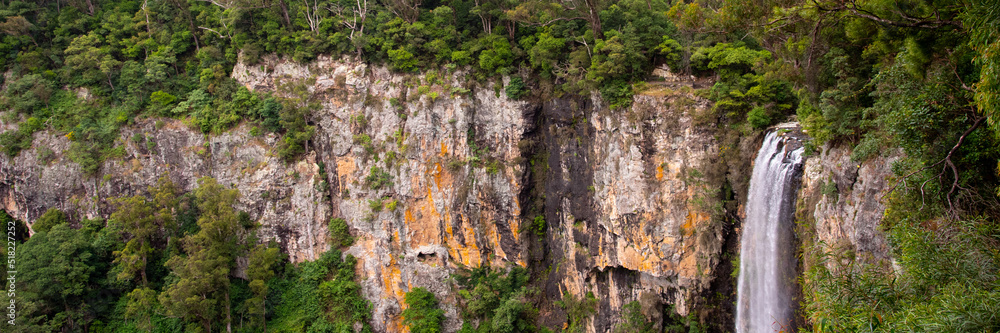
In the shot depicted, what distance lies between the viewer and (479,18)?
72.8 feet

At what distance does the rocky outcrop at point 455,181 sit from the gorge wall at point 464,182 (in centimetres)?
6

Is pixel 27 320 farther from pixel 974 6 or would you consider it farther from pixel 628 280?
pixel 974 6

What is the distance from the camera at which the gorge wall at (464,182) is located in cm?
1623

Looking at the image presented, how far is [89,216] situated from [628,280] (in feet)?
91.3

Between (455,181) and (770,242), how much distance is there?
13.2 m

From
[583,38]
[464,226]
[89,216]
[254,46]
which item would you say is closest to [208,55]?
[254,46]

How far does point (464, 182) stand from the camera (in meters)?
21.9

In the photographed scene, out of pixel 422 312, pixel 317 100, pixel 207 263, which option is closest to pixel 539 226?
pixel 422 312

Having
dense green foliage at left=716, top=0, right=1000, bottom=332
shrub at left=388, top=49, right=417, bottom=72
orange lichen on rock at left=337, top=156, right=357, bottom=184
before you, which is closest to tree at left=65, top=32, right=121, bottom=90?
orange lichen on rock at left=337, top=156, right=357, bottom=184

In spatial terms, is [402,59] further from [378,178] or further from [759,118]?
[759,118]

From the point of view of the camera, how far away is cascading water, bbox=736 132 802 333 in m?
12.1

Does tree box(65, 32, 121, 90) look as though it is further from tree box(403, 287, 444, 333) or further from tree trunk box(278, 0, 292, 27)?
tree box(403, 287, 444, 333)

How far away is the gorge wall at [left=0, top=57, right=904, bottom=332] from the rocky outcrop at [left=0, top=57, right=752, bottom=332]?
6cm

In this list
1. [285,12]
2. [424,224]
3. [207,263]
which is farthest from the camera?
[285,12]
